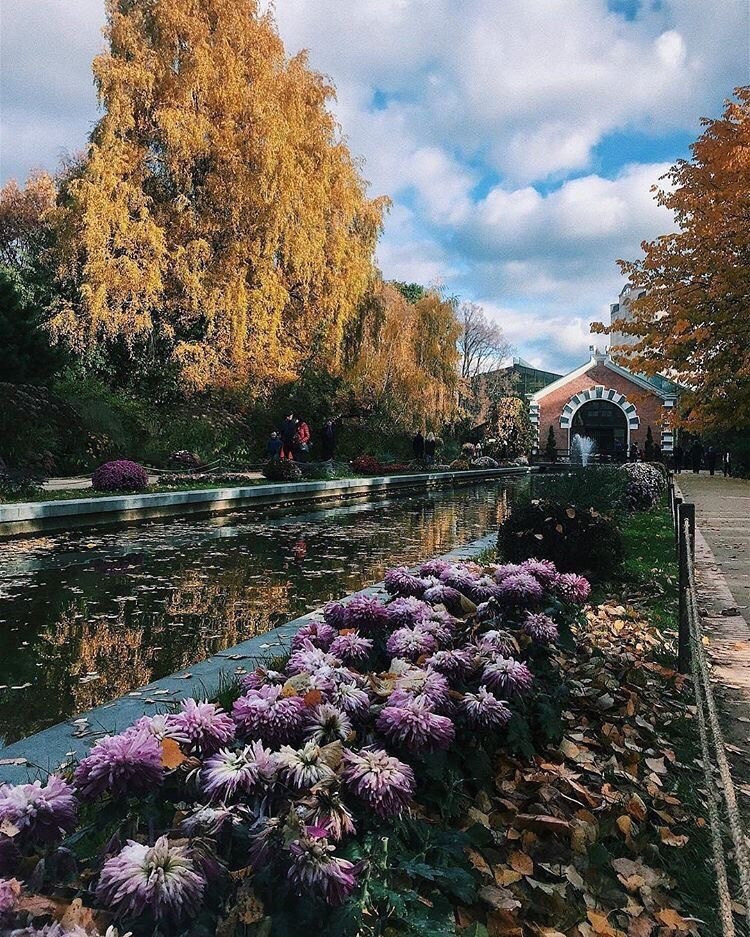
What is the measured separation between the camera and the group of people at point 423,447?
3172 centimetres

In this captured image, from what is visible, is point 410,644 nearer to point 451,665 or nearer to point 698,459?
point 451,665

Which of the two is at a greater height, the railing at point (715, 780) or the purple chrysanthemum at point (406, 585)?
the purple chrysanthemum at point (406, 585)

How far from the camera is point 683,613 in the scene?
4.24m

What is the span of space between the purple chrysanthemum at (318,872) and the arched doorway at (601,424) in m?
55.6

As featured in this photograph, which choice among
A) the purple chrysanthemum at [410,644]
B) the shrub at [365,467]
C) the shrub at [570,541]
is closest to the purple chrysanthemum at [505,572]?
the purple chrysanthemum at [410,644]

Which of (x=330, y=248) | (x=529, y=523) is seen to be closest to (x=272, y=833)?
(x=529, y=523)

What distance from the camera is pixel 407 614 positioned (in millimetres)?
3480

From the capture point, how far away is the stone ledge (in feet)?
9.59

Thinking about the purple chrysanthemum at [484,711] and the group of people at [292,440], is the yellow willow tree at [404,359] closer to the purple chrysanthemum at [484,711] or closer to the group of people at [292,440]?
the group of people at [292,440]

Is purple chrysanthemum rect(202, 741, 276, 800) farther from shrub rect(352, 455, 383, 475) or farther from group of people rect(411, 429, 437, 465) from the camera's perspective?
group of people rect(411, 429, 437, 465)

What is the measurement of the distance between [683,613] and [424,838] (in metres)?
2.65

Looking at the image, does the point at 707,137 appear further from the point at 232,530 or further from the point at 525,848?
the point at 525,848

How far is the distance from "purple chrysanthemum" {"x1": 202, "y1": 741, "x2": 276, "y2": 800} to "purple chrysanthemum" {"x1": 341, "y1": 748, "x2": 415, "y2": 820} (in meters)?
0.22

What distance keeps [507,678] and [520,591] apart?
0.95m
